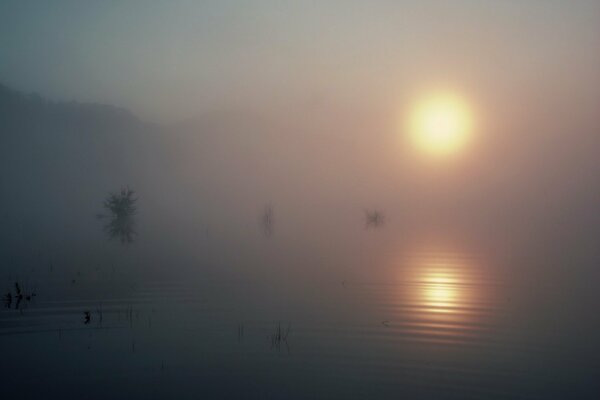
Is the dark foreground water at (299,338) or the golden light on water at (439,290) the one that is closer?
the dark foreground water at (299,338)

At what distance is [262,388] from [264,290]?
1506 centimetres

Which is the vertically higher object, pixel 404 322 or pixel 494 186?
pixel 494 186

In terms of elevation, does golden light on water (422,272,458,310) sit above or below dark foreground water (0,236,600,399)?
above

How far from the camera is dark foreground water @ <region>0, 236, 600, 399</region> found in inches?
603

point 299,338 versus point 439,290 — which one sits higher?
point 439,290

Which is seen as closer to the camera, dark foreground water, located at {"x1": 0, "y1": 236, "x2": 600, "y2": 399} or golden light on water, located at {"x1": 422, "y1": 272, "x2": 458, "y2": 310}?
dark foreground water, located at {"x1": 0, "y1": 236, "x2": 600, "y2": 399}

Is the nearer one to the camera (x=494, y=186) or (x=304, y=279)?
(x=304, y=279)

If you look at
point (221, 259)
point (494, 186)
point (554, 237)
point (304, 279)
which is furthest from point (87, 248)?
point (494, 186)

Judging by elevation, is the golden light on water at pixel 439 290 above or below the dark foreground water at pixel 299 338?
above

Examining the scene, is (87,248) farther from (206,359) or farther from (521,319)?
(521,319)

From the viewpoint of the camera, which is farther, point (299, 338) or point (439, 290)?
point (439, 290)

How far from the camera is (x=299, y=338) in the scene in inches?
800

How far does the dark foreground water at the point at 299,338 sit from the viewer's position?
50.2ft

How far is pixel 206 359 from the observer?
57.7ft
